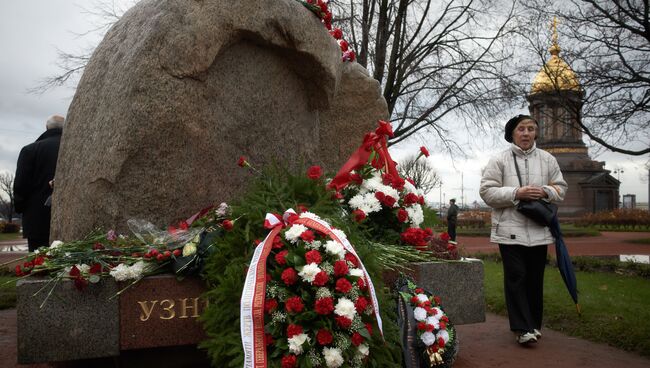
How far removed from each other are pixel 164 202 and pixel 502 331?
359 cm

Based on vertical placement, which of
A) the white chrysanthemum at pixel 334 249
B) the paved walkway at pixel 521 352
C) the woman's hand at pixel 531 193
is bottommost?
the paved walkway at pixel 521 352

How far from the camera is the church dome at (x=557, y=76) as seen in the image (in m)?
10.7

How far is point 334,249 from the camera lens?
9.29ft

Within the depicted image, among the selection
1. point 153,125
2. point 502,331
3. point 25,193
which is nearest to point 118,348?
point 153,125

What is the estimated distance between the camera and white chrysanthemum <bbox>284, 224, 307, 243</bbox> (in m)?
2.88

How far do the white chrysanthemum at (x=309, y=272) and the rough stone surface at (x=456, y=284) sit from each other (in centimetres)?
109

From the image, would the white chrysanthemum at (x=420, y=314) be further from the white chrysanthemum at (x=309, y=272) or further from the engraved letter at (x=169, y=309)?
the engraved letter at (x=169, y=309)

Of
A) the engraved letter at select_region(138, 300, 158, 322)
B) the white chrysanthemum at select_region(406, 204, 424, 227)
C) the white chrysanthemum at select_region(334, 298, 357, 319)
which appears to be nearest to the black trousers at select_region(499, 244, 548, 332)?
the white chrysanthemum at select_region(406, 204, 424, 227)

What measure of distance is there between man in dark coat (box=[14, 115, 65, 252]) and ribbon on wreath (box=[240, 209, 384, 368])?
349cm

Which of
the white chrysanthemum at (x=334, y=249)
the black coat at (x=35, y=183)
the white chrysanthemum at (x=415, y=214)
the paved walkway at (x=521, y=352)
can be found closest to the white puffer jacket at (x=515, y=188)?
the paved walkway at (x=521, y=352)

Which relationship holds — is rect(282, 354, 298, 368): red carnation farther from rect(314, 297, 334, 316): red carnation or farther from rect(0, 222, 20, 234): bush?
rect(0, 222, 20, 234): bush

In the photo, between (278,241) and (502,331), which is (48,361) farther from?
(502,331)

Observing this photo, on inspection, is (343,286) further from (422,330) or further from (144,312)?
(144,312)

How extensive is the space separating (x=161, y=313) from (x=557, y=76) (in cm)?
1005
